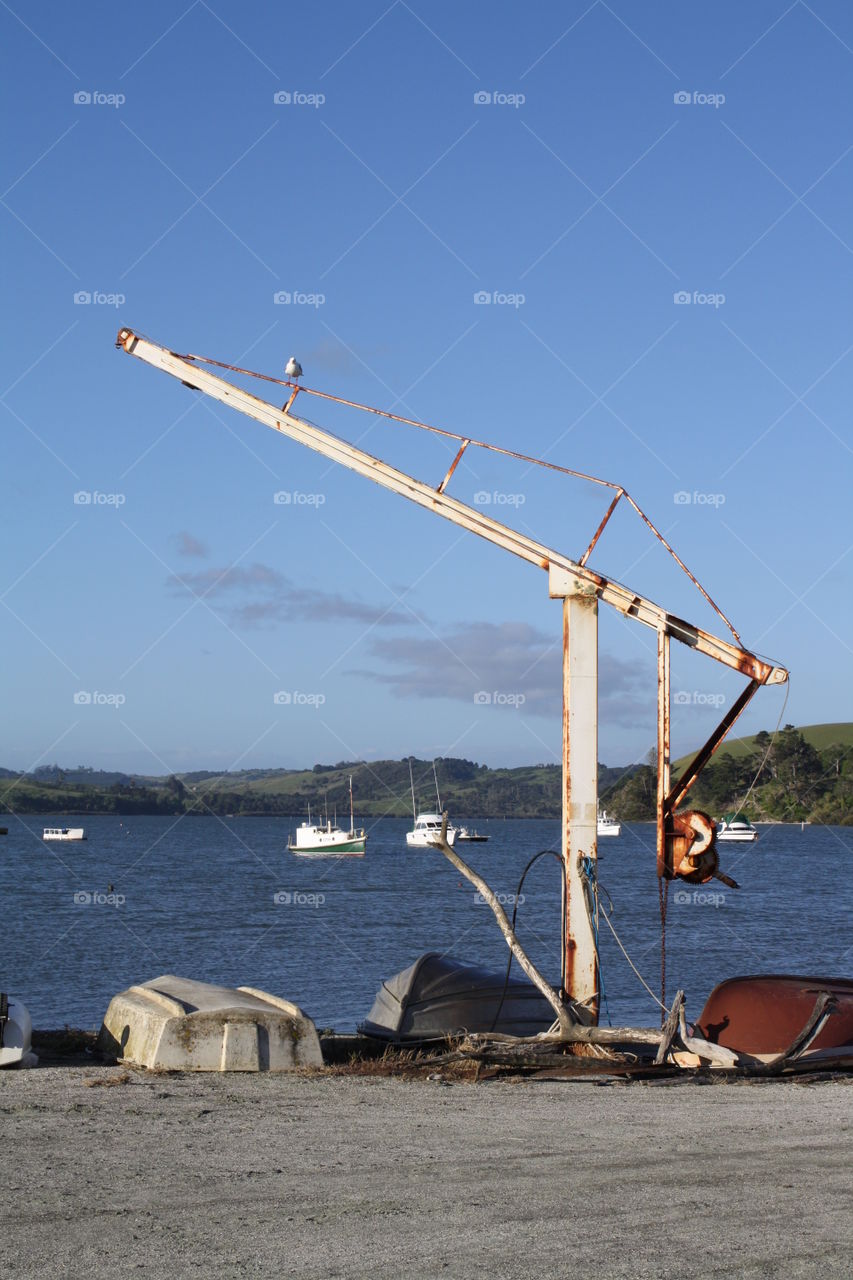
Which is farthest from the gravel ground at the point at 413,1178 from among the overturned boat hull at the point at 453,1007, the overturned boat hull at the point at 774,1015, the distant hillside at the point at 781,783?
the distant hillside at the point at 781,783

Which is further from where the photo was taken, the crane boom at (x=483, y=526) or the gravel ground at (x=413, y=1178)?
the crane boom at (x=483, y=526)

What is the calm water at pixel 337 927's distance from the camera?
32906 millimetres

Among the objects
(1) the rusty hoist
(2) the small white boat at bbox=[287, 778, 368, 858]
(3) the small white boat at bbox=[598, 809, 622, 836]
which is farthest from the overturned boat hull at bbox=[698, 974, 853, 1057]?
(3) the small white boat at bbox=[598, 809, 622, 836]

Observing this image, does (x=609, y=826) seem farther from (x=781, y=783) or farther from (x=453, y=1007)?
(x=453, y=1007)

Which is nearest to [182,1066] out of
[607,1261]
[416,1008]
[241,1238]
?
[416,1008]

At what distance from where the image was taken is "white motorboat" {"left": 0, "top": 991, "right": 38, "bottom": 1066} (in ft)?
41.8

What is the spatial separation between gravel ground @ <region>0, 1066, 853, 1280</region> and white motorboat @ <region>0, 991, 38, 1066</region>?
67cm

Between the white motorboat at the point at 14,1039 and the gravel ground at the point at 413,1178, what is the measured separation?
674 millimetres

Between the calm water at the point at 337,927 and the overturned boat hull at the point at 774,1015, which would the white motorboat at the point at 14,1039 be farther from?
the calm water at the point at 337,927

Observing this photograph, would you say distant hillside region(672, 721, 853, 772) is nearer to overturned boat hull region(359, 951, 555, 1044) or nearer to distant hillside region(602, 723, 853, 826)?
distant hillside region(602, 723, 853, 826)

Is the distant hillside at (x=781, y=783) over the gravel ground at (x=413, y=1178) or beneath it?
over

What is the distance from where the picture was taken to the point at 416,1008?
1547 centimetres

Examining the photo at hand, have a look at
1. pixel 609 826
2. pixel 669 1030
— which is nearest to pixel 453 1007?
pixel 669 1030

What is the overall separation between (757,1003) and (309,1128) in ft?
21.9
